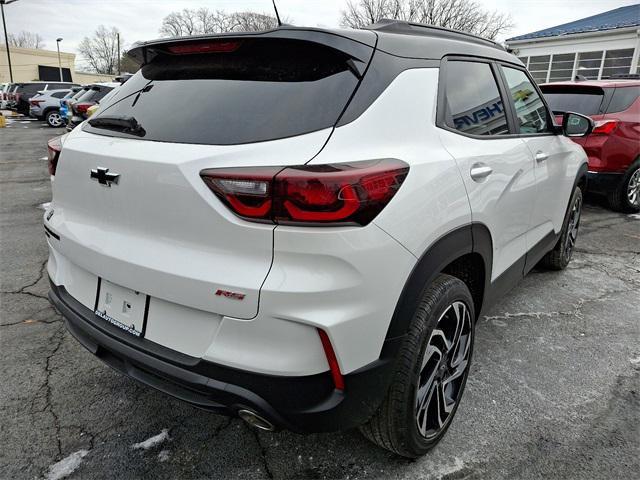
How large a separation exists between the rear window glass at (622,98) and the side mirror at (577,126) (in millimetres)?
3117

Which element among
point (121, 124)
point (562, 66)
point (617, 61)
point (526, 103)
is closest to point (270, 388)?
point (121, 124)

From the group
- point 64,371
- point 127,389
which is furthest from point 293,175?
point 64,371

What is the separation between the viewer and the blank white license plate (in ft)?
5.90

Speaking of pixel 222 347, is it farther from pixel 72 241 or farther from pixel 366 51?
pixel 366 51

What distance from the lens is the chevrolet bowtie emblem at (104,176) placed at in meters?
1.78

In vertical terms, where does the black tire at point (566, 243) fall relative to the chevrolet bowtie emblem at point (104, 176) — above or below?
below

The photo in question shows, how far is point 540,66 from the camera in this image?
20.5m

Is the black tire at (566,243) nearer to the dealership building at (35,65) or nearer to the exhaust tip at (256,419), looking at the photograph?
the exhaust tip at (256,419)

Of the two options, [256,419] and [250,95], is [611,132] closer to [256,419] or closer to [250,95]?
[250,95]

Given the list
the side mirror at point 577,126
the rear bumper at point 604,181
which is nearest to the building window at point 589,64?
the rear bumper at point 604,181

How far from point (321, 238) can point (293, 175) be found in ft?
0.71

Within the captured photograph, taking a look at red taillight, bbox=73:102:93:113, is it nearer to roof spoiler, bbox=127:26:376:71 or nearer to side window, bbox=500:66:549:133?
side window, bbox=500:66:549:133

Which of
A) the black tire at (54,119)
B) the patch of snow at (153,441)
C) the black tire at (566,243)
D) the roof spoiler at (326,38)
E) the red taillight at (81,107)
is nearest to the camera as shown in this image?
the roof spoiler at (326,38)

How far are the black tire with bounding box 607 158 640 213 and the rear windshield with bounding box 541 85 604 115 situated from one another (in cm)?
93
